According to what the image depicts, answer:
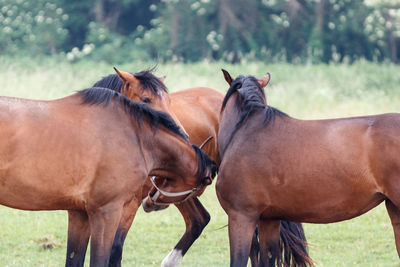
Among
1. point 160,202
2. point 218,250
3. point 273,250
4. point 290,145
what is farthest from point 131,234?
point 290,145

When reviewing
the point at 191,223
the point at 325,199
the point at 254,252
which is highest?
the point at 325,199

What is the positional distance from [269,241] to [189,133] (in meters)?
1.78

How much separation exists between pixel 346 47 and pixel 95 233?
26.5m

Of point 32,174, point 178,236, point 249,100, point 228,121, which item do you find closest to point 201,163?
point 228,121

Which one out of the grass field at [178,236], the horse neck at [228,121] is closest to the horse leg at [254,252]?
the grass field at [178,236]

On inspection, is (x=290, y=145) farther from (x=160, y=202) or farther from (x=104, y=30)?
(x=104, y=30)

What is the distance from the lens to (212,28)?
95.2 feet

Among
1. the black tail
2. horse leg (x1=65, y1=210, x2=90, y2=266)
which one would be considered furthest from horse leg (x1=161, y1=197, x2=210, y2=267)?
horse leg (x1=65, y1=210, x2=90, y2=266)

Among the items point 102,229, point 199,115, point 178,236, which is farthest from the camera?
point 178,236

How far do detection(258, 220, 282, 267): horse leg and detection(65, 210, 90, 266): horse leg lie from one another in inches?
54.2

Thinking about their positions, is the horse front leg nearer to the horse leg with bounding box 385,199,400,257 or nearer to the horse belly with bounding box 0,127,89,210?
the horse belly with bounding box 0,127,89,210

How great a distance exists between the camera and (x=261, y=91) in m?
5.39

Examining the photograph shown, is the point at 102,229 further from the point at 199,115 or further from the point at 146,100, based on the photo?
the point at 199,115

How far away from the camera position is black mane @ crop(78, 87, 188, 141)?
495 cm
